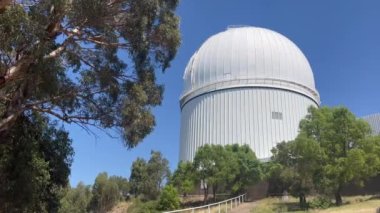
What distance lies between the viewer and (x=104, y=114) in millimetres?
18469

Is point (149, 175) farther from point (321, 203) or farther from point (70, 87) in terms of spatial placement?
point (70, 87)

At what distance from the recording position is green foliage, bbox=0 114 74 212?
16.7 metres

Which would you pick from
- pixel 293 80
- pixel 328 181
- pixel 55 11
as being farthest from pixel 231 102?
pixel 55 11

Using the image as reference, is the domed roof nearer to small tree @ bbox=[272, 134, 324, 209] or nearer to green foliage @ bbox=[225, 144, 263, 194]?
green foliage @ bbox=[225, 144, 263, 194]

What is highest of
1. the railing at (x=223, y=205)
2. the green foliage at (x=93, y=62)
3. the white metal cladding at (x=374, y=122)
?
the white metal cladding at (x=374, y=122)

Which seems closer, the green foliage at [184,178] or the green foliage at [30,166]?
the green foliage at [30,166]

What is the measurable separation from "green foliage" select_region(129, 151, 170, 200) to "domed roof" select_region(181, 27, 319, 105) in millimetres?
8212

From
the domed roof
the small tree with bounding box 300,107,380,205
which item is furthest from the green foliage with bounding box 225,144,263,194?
the domed roof

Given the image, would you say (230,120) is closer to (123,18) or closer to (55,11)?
(123,18)

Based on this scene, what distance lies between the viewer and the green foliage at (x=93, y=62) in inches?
571

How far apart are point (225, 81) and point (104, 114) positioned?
33.9 metres

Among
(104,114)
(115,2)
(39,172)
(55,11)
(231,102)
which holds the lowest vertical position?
(39,172)

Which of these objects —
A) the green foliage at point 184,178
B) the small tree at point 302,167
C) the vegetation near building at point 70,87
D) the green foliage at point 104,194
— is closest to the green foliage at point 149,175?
the green foliage at point 104,194

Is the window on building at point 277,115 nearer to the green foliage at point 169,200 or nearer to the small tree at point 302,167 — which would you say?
the small tree at point 302,167
